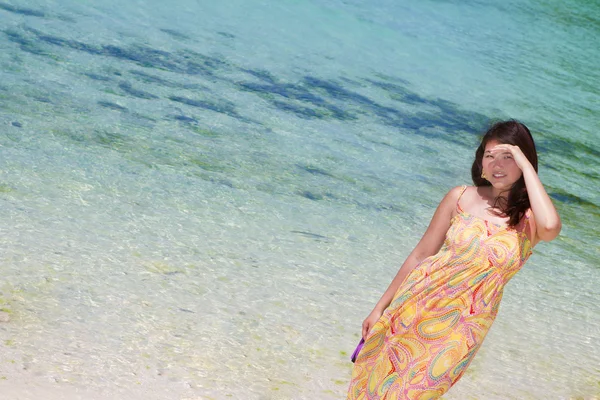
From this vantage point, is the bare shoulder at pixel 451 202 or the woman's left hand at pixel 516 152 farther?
the bare shoulder at pixel 451 202

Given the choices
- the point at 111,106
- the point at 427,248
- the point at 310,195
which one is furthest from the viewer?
the point at 111,106

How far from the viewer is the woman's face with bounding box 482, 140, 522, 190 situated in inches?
125

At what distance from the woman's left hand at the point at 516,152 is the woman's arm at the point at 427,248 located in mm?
227

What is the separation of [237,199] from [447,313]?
155 inches

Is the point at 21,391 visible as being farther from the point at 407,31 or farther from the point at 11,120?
the point at 407,31

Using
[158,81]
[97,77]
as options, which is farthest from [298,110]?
[97,77]

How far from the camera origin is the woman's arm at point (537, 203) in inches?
121

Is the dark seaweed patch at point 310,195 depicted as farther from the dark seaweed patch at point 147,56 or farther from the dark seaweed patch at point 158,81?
the dark seaweed patch at point 147,56

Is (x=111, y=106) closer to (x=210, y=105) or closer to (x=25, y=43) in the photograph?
(x=210, y=105)

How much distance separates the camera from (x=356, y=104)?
10.7 m

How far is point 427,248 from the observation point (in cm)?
331

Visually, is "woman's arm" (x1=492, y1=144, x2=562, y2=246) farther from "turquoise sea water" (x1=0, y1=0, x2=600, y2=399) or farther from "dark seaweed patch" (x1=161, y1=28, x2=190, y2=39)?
"dark seaweed patch" (x1=161, y1=28, x2=190, y2=39)

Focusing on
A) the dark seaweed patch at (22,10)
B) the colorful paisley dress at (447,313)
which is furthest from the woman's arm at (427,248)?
the dark seaweed patch at (22,10)

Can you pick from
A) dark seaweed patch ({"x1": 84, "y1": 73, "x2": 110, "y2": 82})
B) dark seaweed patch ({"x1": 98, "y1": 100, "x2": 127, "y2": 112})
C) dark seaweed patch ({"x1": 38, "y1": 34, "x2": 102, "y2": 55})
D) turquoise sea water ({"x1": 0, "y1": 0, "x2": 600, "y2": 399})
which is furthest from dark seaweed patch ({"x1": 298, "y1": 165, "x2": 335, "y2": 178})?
dark seaweed patch ({"x1": 38, "y1": 34, "x2": 102, "y2": 55})
